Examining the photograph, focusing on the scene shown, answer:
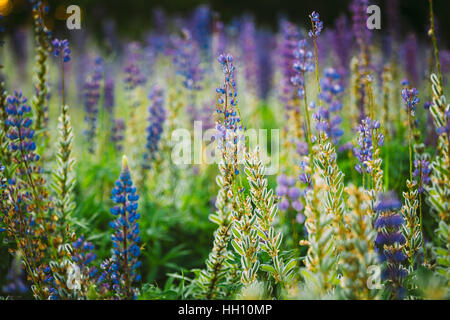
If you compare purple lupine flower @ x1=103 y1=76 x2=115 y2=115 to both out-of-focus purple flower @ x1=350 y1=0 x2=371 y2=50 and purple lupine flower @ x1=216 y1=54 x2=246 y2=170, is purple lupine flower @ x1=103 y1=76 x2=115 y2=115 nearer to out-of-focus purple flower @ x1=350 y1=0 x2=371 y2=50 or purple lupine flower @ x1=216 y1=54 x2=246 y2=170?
out-of-focus purple flower @ x1=350 y1=0 x2=371 y2=50

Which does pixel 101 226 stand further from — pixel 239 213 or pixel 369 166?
pixel 369 166

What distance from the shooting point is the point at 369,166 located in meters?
1.63

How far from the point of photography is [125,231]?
1.44 meters

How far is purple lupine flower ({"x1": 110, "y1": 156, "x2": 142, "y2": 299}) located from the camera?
1412mm

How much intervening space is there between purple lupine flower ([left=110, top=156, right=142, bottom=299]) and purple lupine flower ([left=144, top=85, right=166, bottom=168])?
192 centimetres

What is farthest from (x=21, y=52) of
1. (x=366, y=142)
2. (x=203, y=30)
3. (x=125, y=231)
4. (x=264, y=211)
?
(x=366, y=142)

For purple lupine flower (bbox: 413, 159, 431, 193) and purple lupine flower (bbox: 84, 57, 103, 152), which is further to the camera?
purple lupine flower (bbox: 84, 57, 103, 152)

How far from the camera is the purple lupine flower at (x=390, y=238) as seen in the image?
1526mm

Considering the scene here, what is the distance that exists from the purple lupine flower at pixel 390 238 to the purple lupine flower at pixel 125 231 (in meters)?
0.98

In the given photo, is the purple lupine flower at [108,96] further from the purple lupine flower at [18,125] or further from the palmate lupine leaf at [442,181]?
the palmate lupine leaf at [442,181]

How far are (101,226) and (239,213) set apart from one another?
5.58 ft

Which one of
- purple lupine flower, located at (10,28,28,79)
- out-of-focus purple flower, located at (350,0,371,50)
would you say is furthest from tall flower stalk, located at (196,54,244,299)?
purple lupine flower, located at (10,28,28,79)

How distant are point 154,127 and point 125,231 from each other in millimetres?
2065

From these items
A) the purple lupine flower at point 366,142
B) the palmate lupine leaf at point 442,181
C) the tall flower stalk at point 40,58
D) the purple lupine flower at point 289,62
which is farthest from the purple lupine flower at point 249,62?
the palmate lupine leaf at point 442,181
